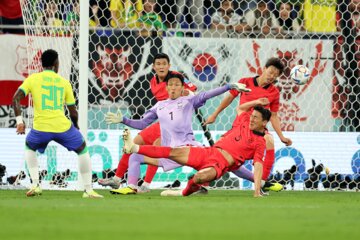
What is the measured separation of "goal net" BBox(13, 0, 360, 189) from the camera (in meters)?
14.2

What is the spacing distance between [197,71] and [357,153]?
2.50 m

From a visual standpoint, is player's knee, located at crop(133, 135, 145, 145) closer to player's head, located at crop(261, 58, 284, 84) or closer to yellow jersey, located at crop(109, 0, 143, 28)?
player's head, located at crop(261, 58, 284, 84)

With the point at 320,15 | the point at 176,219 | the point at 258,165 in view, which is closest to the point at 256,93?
the point at 258,165

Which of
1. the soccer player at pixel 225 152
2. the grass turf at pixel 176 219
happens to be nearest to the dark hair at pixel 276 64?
the soccer player at pixel 225 152

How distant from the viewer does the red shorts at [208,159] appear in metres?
11.5

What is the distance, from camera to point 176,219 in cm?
771

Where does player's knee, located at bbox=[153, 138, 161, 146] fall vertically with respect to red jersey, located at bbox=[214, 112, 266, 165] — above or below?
below

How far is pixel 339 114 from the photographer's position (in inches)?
577

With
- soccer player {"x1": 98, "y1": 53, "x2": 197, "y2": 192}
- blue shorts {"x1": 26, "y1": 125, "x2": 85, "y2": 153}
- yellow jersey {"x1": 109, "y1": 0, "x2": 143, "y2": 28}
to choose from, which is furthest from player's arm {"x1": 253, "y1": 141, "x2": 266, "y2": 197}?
yellow jersey {"x1": 109, "y1": 0, "x2": 143, "y2": 28}

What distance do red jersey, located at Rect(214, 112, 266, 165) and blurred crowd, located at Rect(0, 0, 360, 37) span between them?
3735mm

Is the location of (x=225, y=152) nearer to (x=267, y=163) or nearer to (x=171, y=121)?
(x=171, y=121)

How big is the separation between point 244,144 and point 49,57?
7.68 ft

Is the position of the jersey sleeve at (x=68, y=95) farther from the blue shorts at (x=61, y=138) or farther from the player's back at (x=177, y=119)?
the player's back at (x=177, y=119)

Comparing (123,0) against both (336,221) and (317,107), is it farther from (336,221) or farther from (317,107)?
(336,221)
